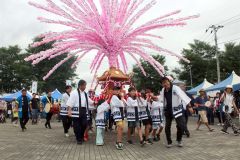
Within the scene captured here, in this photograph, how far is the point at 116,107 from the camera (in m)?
9.91

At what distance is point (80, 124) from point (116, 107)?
138 cm

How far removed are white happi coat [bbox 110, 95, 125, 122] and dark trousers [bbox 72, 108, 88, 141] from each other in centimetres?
110

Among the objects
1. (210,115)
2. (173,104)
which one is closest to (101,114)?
(173,104)

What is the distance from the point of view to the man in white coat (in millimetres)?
9461

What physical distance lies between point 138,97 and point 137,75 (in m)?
54.2

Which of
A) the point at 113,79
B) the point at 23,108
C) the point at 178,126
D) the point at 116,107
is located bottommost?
the point at 178,126

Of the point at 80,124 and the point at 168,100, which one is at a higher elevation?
the point at 168,100

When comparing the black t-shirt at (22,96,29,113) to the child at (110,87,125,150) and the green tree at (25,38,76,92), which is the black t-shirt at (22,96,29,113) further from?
the green tree at (25,38,76,92)

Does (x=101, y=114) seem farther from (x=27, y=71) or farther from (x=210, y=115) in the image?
(x=27, y=71)

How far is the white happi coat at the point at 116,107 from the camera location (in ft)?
32.2

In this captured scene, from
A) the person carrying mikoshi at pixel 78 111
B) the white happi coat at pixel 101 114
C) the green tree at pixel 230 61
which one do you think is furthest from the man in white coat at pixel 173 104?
the green tree at pixel 230 61

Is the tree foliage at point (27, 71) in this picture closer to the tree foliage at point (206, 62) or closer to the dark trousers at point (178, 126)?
the tree foliage at point (206, 62)

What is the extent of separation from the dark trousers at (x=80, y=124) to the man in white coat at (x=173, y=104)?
95.1 inches

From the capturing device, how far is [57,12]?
13211mm
